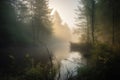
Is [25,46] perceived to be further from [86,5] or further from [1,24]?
[86,5]

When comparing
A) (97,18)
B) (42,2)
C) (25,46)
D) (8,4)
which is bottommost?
(25,46)

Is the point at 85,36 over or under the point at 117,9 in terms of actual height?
under

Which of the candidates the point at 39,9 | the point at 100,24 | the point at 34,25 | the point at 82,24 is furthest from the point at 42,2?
the point at 100,24

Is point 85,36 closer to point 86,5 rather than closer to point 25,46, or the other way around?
point 86,5

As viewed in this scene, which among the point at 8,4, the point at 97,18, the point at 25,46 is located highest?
the point at 8,4

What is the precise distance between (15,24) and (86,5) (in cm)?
1411

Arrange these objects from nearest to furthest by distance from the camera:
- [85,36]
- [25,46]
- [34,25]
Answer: [25,46], [85,36], [34,25]

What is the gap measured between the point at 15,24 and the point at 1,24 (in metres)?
3.68

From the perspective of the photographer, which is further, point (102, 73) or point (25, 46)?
point (25, 46)

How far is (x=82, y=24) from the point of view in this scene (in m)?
35.9

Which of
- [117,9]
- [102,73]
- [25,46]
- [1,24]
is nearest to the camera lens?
[102,73]

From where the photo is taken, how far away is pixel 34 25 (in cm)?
3812

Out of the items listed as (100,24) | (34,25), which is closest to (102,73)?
(100,24)

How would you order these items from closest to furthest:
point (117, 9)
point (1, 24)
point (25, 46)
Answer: point (117, 9), point (1, 24), point (25, 46)
